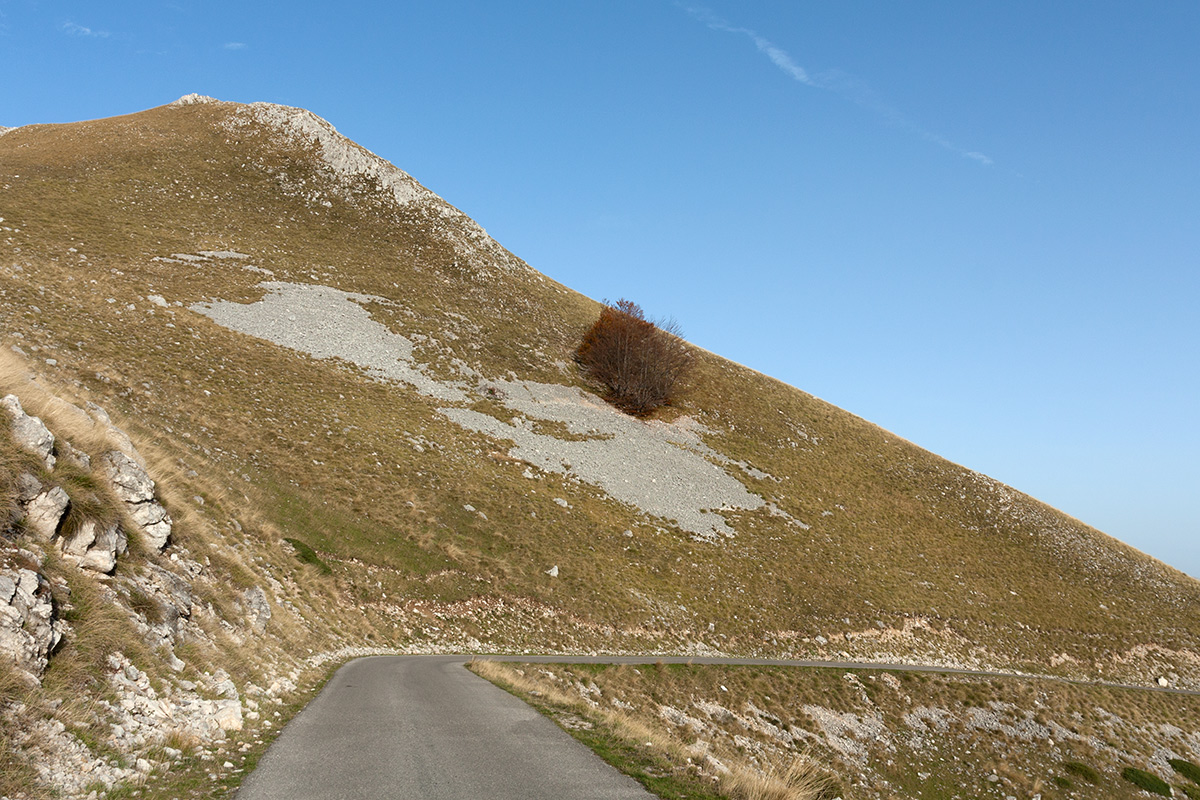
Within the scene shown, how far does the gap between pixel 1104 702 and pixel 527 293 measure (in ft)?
201

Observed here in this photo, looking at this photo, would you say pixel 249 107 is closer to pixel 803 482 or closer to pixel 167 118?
pixel 167 118

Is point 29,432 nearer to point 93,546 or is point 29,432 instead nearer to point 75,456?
point 75,456

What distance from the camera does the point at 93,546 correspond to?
1161 cm

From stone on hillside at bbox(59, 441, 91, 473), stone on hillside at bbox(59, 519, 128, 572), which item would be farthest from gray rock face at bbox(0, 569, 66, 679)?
stone on hillside at bbox(59, 441, 91, 473)

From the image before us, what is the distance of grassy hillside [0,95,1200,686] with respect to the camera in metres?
29.5

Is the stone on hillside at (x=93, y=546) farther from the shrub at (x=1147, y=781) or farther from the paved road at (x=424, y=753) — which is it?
the shrub at (x=1147, y=781)

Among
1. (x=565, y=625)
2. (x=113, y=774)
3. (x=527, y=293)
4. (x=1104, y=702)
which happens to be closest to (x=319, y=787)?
(x=113, y=774)

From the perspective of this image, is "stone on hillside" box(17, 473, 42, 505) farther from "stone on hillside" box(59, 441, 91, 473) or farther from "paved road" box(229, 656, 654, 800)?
"paved road" box(229, 656, 654, 800)

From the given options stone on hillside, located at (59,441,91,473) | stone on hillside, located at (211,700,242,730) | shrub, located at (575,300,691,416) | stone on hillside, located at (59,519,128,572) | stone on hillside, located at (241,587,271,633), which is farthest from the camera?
shrub, located at (575,300,691,416)

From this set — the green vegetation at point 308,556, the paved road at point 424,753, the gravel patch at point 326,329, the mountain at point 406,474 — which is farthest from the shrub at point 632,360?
the paved road at point 424,753

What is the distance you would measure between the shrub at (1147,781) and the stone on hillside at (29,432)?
41.7 meters

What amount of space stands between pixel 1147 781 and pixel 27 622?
40538 mm

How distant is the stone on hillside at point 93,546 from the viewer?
36.6ft

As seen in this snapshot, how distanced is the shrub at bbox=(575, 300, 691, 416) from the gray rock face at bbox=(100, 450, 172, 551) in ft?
149
